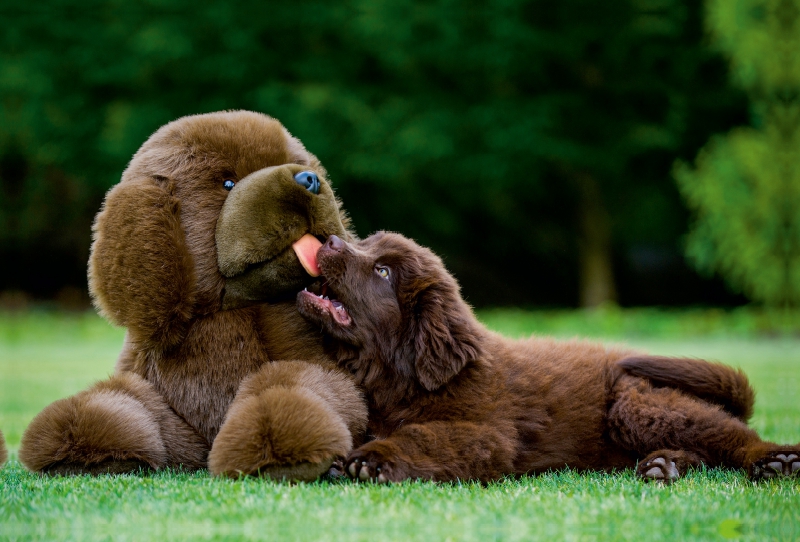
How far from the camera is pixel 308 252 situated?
3.75 meters

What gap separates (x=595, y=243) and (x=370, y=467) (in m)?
16.2

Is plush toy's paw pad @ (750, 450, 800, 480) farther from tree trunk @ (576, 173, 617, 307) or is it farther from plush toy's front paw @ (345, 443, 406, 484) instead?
tree trunk @ (576, 173, 617, 307)

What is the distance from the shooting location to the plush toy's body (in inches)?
134

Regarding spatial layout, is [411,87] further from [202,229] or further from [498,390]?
[498,390]

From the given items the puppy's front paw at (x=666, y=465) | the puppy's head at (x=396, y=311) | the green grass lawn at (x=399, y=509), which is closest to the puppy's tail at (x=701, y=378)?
the puppy's front paw at (x=666, y=465)

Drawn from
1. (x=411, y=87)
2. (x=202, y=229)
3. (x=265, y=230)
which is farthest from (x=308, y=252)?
(x=411, y=87)

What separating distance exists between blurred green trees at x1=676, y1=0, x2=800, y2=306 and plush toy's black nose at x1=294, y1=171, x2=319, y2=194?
11435 mm

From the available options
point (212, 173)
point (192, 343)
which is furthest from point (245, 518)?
point (212, 173)

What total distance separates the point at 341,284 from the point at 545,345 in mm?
1162

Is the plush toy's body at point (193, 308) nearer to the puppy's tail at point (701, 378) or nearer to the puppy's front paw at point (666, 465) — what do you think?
the puppy's front paw at point (666, 465)

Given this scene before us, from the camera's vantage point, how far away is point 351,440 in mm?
3361

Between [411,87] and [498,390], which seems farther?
[411,87]

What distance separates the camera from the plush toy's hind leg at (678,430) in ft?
12.1

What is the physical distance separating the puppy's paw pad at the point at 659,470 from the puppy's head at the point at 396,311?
873 mm
